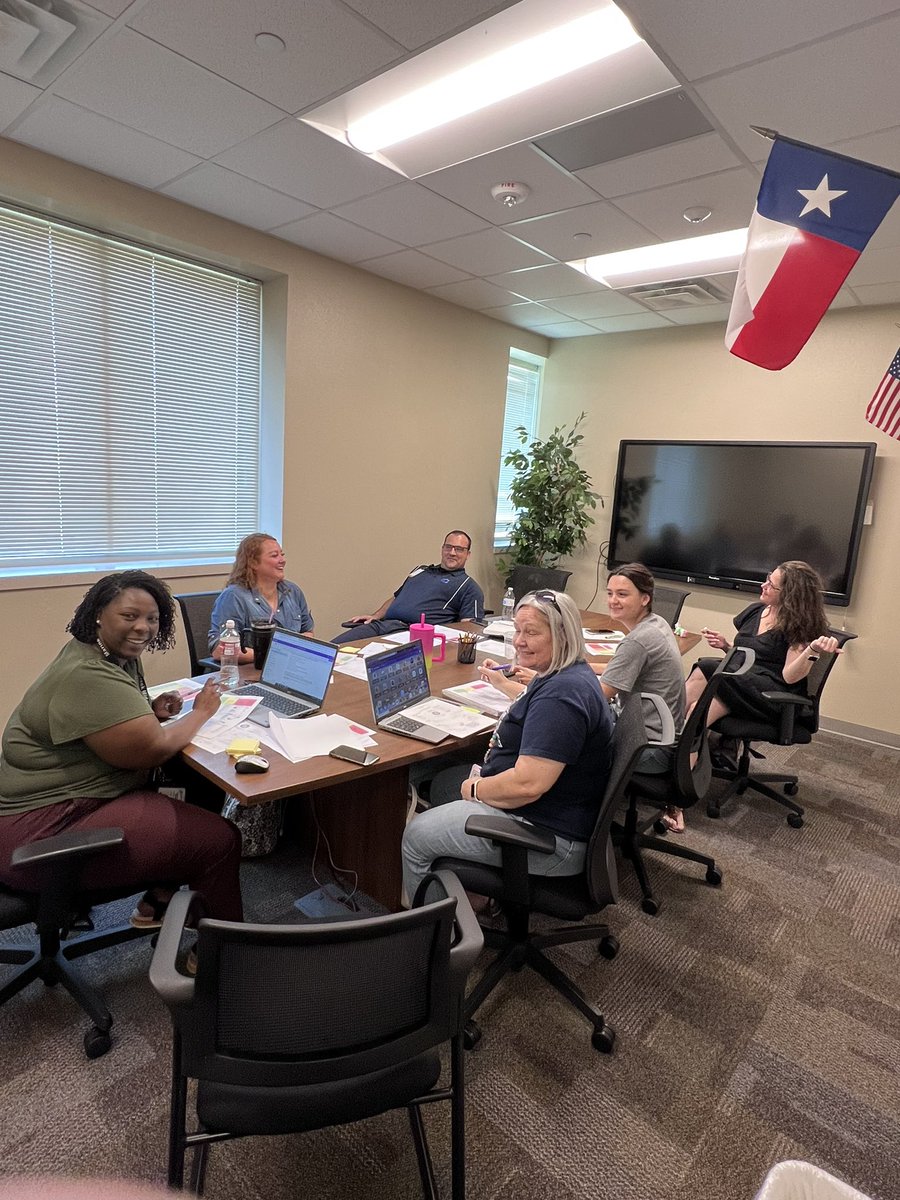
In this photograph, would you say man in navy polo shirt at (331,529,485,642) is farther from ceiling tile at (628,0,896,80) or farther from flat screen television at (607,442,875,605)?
ceiling tile at (628,0,896,80)

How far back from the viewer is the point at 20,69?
7.08 feet

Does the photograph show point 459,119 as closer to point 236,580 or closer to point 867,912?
point 236,580

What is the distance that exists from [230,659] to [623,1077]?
191cm

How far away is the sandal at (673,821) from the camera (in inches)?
118

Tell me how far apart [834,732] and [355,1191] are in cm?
435

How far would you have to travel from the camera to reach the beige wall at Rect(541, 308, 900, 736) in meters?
4.20

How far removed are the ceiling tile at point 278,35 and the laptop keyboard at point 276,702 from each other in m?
2.13

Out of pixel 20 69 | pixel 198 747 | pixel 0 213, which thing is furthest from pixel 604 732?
pixel 0 213

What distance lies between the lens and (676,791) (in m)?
2.40

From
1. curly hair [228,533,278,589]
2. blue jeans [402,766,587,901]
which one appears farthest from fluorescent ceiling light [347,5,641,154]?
blue jeans [402,766,587,901]

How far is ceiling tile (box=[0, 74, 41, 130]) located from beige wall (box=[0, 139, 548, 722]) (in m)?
0.30

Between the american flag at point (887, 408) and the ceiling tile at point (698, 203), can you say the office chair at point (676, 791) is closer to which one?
the ceiling tile at point (698, 203)

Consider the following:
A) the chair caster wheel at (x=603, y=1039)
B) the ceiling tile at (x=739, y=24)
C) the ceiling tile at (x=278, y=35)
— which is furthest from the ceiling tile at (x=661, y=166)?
the chair caster wheel at (x=603, y=1039)

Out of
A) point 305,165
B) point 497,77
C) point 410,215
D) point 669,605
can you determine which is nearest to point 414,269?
point 410,215
